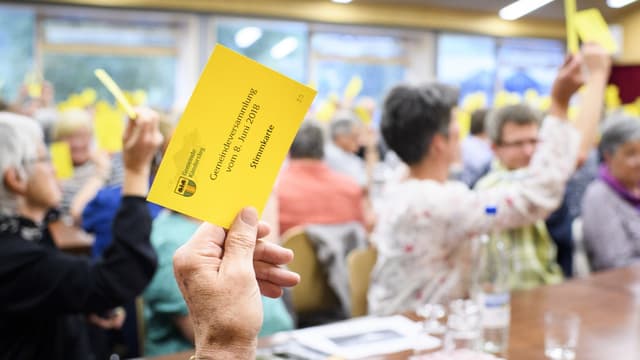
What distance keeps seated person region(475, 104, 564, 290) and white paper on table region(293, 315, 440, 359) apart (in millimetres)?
804

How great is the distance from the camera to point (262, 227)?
0.70 m

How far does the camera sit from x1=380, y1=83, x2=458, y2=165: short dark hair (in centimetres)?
171

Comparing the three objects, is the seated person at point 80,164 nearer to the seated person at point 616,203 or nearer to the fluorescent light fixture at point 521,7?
the seated person at point 616,203

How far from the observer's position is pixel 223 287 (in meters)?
0.59

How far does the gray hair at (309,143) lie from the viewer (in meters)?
2.64

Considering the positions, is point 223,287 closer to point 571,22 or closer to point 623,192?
point 571,22

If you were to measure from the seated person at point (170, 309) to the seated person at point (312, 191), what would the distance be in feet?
2.74

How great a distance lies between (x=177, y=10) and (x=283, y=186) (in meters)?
5.04

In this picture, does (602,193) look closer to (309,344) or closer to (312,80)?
(309,344)

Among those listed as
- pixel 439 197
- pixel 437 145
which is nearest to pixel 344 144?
pixel 437 145

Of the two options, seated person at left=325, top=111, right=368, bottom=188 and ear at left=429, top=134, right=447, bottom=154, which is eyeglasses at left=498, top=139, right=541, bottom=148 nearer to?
ear at left=429, top=134, right=447, bottom=154

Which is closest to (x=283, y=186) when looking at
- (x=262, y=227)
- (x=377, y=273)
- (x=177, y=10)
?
(x=377, y=273)

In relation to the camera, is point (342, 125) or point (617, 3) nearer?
point (617, 3)

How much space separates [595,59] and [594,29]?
0.13m
